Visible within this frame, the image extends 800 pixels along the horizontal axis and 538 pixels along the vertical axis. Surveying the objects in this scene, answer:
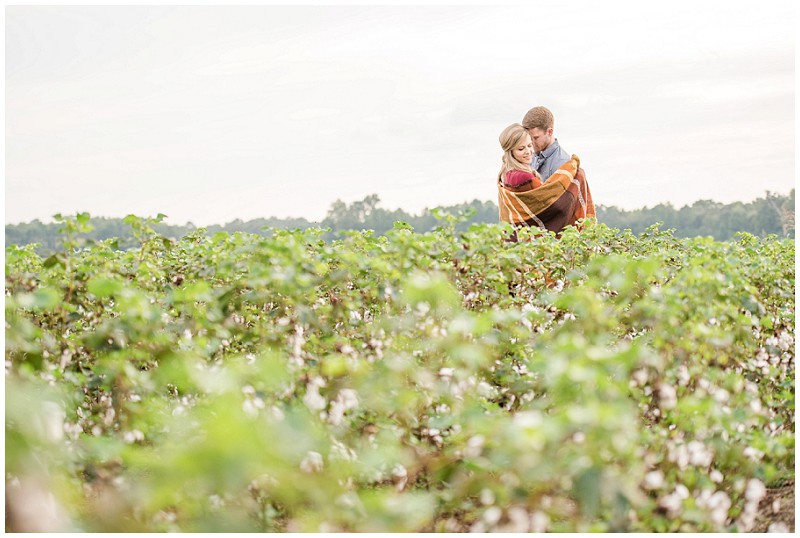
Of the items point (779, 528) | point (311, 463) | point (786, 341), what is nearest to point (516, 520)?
point (311, 463)

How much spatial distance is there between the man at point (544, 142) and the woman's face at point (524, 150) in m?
0.46

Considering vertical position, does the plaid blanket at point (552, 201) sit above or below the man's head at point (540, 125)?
below

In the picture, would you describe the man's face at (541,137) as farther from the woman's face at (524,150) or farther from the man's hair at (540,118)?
the woman's face at (524,150)

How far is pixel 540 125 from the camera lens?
8516 mm

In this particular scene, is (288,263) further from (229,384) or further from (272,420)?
(229,384)

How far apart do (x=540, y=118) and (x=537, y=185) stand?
86 cm

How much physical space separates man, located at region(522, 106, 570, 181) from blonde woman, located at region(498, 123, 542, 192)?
1.36ft

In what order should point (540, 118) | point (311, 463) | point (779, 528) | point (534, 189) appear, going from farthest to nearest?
point (540, 118), point (534, 189), point (779, 528), point (311, 463)

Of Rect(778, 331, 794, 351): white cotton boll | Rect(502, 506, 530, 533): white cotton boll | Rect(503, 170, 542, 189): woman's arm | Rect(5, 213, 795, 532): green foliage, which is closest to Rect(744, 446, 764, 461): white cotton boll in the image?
Answer: Rect(5, 213, 795, 532): green foliage

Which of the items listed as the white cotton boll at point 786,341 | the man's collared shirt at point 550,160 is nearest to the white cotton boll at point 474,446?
the white cotton boll at point 786,341

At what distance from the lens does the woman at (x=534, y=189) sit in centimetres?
805

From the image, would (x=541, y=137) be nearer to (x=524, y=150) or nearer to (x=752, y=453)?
(x=524, y=150)

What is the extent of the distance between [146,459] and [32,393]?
0.55m

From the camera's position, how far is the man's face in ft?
28.0
